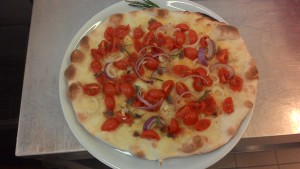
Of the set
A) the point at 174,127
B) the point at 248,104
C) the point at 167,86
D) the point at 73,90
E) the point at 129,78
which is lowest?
the point at 248,104

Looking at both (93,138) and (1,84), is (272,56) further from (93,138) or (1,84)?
(1,84)

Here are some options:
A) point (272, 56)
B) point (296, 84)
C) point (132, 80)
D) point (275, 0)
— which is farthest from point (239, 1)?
point (132, 80)

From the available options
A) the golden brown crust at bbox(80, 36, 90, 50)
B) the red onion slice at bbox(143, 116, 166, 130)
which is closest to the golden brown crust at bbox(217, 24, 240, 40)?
Result: the red onion slice at bbox(143, 116, 166, 130)

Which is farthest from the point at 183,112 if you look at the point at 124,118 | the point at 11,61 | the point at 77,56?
the point at 11,61

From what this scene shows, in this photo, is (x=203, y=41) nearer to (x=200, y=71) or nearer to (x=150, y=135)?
(x=200, y=71)

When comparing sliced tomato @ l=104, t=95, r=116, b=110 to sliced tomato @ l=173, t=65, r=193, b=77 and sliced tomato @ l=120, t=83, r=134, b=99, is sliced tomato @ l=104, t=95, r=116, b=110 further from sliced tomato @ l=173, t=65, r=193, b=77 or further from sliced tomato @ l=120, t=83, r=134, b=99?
sliced tomato @ l=173, t=65, r=193, b=77

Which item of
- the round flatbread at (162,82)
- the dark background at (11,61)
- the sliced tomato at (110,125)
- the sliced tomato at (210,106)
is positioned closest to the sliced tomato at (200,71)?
the round flatbread at (162,82)

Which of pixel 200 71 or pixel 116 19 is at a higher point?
pixel 116 19
